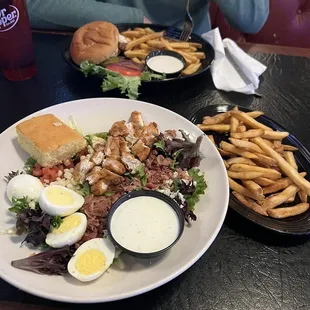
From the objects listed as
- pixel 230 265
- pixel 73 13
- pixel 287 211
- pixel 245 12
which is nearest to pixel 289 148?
pixel 287 211

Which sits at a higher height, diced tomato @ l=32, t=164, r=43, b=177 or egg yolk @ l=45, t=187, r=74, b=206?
egg yolk @ l=45, t=187, r=74, b=206

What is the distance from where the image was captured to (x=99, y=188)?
1501 millimetres

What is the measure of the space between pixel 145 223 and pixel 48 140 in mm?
601

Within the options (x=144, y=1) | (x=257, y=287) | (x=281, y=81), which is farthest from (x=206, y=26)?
(x=257, y=287)

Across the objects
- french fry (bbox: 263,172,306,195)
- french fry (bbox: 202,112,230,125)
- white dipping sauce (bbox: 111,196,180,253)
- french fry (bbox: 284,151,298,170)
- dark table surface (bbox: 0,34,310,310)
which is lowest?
dark table surface (bbox: 0,34,310,310)

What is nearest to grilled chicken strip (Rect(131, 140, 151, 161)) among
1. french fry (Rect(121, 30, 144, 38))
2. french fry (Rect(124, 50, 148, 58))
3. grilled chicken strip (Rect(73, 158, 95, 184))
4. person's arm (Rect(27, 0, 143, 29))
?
grilled chicken strip (Rect(73, 158, 95, 184))

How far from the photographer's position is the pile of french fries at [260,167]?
5.17 feet

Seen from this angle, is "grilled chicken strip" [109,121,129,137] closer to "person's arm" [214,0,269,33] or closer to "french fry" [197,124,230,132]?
"french fry" [197,124,230,132]

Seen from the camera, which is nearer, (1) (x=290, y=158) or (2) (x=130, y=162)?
(2) (x=130, y=162)

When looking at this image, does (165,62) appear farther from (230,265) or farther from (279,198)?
(230,265)

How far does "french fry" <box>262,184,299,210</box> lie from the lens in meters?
1.56

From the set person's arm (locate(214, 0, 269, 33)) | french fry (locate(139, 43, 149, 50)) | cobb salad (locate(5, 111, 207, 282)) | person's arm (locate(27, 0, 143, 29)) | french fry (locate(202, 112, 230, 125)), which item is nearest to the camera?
cobb salad (locate(5, 111, 207, 282))

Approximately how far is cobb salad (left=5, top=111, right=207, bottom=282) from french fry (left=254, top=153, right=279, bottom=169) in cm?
31

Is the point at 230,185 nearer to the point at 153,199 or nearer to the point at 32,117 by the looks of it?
the point at 153,199
